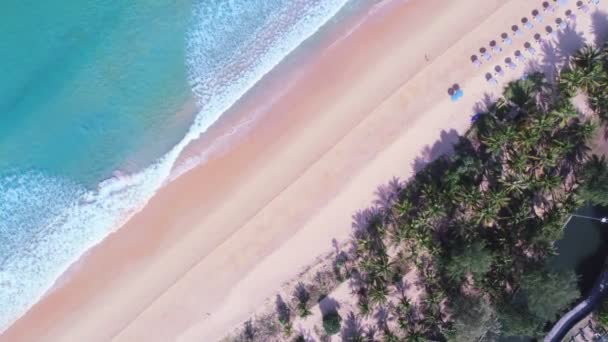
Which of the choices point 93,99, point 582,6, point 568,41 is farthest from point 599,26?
point 93,99

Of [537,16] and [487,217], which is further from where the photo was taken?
[537,16]

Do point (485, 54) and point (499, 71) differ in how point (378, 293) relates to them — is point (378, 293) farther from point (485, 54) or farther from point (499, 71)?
point (485, 54)

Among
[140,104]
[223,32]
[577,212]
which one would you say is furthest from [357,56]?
[577,212]

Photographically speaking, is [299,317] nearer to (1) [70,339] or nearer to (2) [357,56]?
(1) [70,339]

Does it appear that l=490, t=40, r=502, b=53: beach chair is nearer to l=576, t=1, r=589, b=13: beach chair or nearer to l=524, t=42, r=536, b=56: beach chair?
l=524, t=42, r=536, b=56: beach chair

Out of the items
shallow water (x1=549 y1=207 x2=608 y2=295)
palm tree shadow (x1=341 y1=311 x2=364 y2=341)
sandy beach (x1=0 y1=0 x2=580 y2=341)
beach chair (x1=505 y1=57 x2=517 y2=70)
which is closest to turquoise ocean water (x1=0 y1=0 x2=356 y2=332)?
sandy beach (x1=0 y1=0 x2=580 y2=341)

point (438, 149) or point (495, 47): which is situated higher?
point (495, 47)
